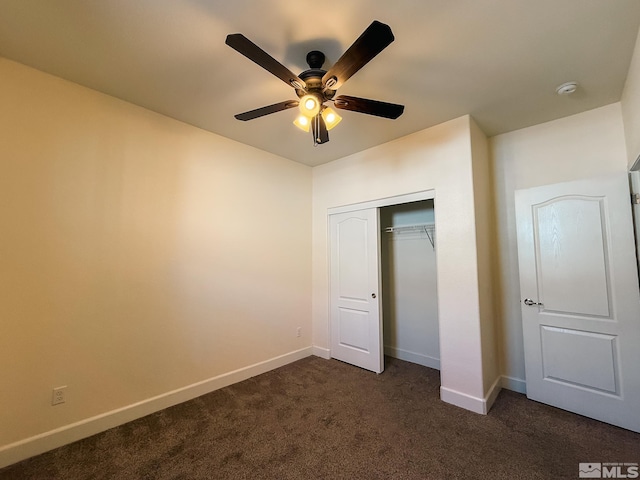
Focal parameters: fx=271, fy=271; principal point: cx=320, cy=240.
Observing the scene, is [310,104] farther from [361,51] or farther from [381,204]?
[381,204]

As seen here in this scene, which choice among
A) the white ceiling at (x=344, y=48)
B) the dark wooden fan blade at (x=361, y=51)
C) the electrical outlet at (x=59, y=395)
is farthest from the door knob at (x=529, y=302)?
the electrical outlet at (x=59, y=395)

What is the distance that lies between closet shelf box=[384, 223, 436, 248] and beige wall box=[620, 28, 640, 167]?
175 centimetres

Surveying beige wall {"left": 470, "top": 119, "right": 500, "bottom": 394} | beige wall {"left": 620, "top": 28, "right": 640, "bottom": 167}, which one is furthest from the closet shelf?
beige wall {"left": 620, "top": 28, "right": 640, "bottom": 167}

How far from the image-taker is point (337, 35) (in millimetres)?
1716

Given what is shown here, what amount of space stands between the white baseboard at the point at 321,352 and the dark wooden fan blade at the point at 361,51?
3.23 metres

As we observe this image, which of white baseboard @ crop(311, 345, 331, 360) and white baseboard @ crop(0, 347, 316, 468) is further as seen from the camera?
white baseboard @ crop(311, 345, 331, 360)

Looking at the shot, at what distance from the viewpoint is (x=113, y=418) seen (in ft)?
7.29

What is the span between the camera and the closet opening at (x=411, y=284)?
3529 mm

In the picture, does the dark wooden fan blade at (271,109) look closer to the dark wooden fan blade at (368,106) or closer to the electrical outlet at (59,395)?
the dark wooden fan blade at (368,106)

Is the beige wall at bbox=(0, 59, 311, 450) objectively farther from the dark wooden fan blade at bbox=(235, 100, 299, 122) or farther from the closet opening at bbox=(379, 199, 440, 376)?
the closet opening at bbox=(379, 199, 440, 376)

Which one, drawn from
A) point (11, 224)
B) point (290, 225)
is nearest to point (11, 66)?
point (11, 224)

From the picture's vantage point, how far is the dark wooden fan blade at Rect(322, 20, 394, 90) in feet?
4.09

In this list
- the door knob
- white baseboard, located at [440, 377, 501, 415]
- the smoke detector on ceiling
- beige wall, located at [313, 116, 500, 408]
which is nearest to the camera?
the smoke detector on ceiling

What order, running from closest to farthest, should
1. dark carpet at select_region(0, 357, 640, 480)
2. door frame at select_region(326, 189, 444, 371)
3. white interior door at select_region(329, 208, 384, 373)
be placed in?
dark carpet at select_region(0, 357, 640, 480)
door frame at select_region(326, 189, 444, 371)
white interior door at select_region(329, 208, 384, 373)
